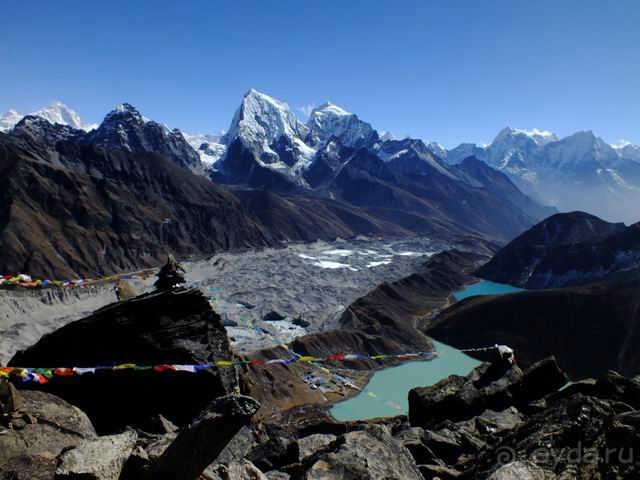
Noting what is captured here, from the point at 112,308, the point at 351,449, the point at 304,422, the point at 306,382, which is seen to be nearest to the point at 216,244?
the point at 306,382

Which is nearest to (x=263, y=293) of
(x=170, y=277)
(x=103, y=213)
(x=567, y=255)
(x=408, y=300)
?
(x=408, y=300)

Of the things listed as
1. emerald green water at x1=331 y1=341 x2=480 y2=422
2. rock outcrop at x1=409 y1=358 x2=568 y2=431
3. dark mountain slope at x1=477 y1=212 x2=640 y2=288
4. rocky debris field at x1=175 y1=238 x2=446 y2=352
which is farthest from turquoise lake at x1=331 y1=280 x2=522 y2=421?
dark mountain slope at x1=477 y1=212 x2=640 y2=288

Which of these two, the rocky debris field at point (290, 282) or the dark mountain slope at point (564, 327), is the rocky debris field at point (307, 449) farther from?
the dark mountain slope at point (564, 327)

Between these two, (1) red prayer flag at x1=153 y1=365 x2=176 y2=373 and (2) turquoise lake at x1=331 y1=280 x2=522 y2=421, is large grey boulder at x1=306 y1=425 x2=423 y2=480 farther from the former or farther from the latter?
(2) turquoise lake at x1=331 y1=280 x2=522 y2=421

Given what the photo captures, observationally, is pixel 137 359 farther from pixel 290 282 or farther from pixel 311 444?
pixel 290 282

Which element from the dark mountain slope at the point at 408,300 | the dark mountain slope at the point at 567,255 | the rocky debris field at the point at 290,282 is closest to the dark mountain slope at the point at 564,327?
the dark mountain slope at the point at 408,300

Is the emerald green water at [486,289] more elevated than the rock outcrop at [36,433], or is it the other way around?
the rock outcrop at [36,433]
